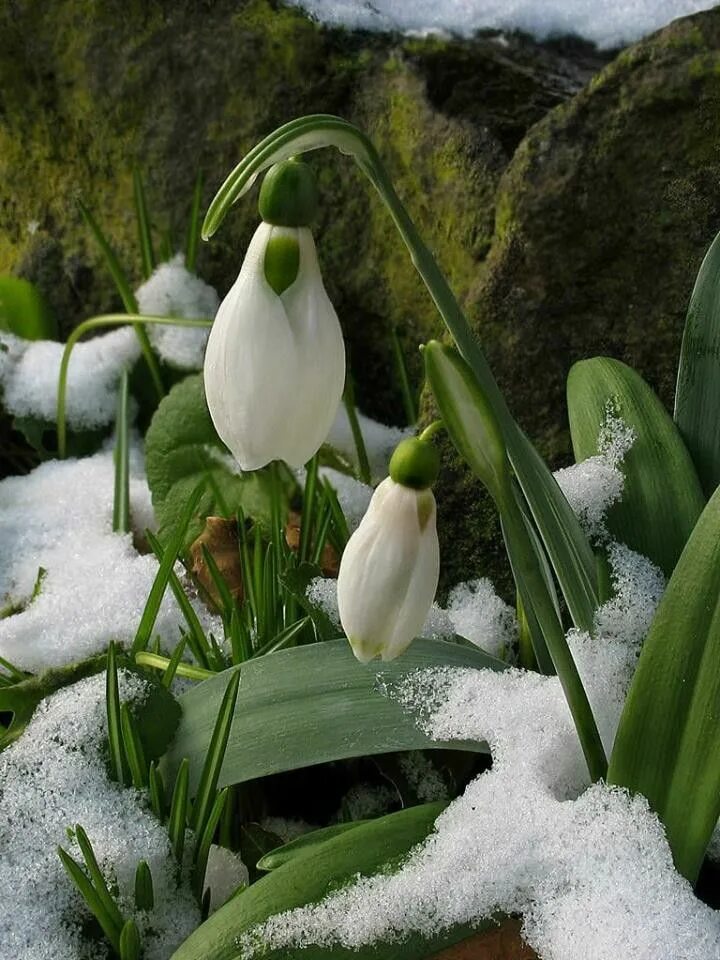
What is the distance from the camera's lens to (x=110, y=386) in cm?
157

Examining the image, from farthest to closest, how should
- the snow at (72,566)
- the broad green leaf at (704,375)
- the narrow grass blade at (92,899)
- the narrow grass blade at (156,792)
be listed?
the snow at (72,566), the broad green leaf at (704,375), the narrow grass blade at (156,792), the narrow grass blade at (92,899)

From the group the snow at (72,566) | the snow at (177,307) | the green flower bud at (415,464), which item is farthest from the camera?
the snow at (177,307)

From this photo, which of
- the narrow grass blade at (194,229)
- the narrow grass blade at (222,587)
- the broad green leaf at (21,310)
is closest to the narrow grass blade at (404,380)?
the narrow grass blade at (194,229)

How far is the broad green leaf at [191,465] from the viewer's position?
51.2 inches

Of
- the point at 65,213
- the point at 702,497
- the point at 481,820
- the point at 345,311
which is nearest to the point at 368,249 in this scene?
the point at 345,311

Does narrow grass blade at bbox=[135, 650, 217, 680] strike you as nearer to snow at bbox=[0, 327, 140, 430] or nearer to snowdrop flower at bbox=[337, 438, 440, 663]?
snowdrop flower at bbox=[337, 438, 440, 663]

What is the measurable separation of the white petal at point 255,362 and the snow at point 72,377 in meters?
0.96

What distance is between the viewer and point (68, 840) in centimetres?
84

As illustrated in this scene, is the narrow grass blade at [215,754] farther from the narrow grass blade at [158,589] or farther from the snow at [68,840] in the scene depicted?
the narrow grass blade at [158,589]

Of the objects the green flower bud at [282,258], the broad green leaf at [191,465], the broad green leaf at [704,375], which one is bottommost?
the broad green leaf at [191,465]

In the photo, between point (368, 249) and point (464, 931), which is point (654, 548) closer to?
point (464, 931)

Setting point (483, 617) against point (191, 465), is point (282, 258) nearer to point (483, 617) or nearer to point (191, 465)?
point (483, 617)

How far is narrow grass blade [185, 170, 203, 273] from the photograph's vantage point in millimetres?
1483

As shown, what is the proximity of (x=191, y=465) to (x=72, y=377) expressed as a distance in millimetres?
339
